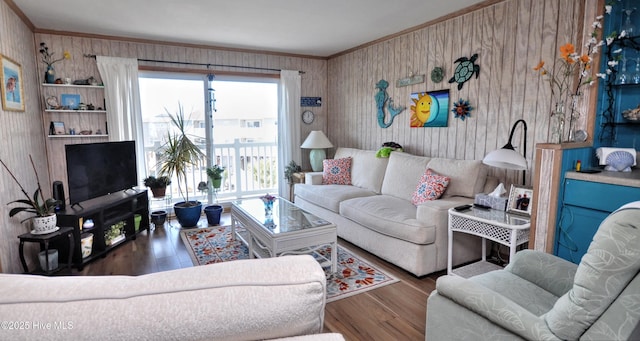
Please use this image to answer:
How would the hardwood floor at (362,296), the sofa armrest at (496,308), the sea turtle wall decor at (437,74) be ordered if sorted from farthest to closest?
the sea turtle wall decor at (437,74)
the hardwood floor at (362,296)
the sofa armrest at (496,308)

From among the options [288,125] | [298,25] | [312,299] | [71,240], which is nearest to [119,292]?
[312,299]

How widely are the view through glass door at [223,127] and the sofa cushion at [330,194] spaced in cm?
141

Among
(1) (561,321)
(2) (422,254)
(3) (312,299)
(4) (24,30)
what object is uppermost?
(4) (24,30)

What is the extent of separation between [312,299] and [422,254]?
2.26 metres

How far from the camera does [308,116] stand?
568 centimetres

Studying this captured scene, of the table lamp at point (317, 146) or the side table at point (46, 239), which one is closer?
the side table at point (46, 239)

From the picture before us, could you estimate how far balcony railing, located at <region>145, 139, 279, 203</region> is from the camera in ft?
→ 17.4

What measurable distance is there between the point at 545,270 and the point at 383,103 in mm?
3139

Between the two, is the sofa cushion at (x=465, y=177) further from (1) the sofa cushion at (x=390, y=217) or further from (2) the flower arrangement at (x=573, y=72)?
(2) the flower arrangement at (x=573, y=72)

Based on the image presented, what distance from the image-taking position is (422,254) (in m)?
2.81

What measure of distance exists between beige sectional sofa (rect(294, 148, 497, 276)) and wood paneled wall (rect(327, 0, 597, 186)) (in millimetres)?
357

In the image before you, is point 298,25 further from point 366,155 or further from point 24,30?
point 24,30

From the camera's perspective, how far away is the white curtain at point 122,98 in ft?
14.1

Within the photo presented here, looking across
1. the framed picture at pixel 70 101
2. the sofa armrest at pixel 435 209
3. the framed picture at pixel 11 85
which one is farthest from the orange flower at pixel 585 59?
the framed picture at pixel 70 101
